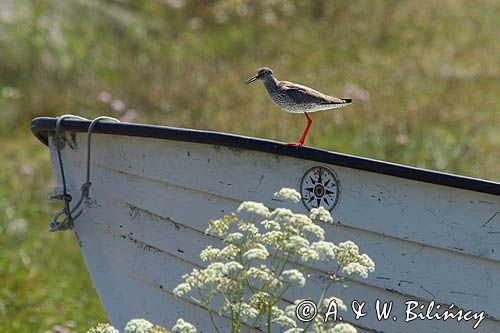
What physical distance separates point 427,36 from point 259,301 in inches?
389

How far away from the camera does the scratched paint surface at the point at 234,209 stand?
380cm

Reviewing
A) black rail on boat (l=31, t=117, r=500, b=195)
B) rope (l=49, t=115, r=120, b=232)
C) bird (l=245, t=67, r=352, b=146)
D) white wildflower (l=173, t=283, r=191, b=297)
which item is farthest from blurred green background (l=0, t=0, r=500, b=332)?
white wildflower (l=173, t=283, r=191, b=297)

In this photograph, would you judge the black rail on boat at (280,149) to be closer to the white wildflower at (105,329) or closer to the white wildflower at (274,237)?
the white wildflower at (274,237)

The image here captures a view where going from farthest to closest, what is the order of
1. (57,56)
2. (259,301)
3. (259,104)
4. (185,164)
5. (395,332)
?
(57,56), (259,104), (185,164), (395,332), (259,301)

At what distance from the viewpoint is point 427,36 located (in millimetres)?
12844

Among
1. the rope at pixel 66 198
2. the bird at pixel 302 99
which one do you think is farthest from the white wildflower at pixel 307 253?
the rope at pixel 66 198

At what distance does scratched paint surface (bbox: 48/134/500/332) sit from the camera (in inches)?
150

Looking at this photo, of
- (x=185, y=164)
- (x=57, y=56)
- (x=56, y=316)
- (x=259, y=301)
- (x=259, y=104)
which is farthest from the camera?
(x=57, y=56)

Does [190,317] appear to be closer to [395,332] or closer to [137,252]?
[137,252]

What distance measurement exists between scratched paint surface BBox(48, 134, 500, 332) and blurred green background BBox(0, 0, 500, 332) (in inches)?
48.0

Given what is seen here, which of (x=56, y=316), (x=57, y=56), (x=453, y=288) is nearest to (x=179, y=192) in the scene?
(x=453, y=288)

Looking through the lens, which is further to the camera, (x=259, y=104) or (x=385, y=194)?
(x=259, y=104)

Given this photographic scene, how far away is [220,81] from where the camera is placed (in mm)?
10562

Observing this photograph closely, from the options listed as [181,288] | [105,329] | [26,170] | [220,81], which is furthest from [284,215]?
[220,81]
